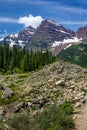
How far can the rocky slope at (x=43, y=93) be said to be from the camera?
48.3 metres

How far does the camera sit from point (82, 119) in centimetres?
4094

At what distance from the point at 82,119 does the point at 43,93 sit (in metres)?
13.1

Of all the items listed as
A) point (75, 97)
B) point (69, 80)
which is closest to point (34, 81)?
point (69, 80)

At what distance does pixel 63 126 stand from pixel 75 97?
13.4 meters

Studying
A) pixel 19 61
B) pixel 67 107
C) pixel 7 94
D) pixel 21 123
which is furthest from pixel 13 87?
pixel 19 61

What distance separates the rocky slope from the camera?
159 ft

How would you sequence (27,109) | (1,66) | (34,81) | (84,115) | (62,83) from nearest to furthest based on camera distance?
(84,115)
(27,109)
(62,83)
(34,81)
(1,66)

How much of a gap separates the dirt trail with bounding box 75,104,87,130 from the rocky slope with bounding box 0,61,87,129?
1.94 metres

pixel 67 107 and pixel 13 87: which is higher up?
pixel 13 87

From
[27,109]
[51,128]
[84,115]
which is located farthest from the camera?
[27,109]

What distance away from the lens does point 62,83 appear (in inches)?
2212

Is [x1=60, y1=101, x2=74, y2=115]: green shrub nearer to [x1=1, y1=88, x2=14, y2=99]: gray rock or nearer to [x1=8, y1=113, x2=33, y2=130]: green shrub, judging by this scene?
[x1=8, y1=113, x2=33, y2=130]: green shrub

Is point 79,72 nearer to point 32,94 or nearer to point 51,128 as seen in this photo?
point 32,94

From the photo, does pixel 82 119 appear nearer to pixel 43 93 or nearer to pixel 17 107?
pixel 17 107
